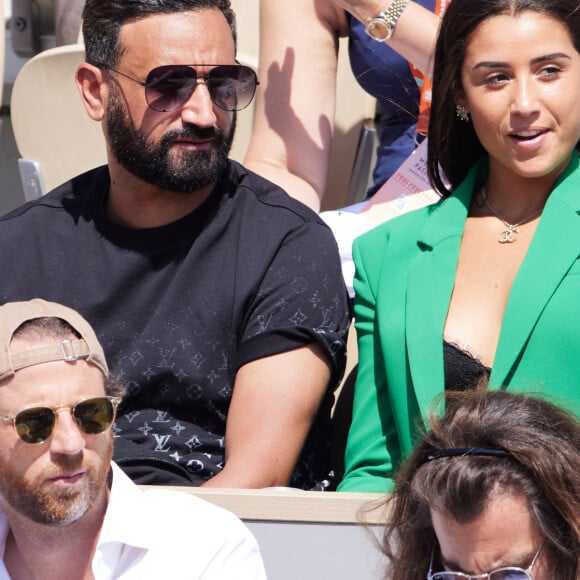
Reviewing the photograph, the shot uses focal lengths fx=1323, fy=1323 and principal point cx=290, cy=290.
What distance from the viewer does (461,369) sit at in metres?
2.53

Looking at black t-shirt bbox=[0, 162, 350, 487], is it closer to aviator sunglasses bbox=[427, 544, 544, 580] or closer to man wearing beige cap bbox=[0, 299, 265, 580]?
man wearing beige cap bbox=[0, 299, 265, 580]

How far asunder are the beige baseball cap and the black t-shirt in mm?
407

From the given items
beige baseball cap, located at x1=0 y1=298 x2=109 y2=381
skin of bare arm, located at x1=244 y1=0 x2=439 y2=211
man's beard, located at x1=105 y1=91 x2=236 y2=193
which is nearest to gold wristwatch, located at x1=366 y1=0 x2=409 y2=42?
skin of bare arm, located at x1=244 y1=0 x2=439 y2=211

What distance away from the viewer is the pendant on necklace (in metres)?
2.67

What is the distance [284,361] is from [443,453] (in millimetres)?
864

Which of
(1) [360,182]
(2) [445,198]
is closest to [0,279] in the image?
(2) [445,198]

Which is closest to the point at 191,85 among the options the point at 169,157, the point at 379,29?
the point at 169,157

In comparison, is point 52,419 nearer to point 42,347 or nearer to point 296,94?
point 42,347

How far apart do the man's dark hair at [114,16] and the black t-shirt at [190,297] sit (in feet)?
1.15

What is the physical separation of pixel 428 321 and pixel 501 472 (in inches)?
32.0

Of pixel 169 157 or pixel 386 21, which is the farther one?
pixel 386 21

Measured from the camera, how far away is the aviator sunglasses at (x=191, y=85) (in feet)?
9.44

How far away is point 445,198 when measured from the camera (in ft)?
9.25

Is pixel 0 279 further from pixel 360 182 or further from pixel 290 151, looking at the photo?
pixel 360 182
